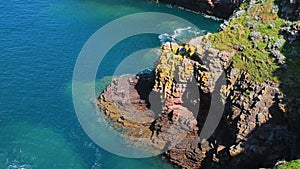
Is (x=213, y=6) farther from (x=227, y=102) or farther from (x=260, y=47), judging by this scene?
(x=227, y=102)

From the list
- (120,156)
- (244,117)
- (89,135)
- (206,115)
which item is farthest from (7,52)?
(244,117)

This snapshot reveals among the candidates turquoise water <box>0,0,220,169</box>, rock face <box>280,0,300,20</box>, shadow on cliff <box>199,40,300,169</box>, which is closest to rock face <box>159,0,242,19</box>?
turquoise water <box>0,0,220,169</box>

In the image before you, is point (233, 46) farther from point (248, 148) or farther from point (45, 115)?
point (45, 115)

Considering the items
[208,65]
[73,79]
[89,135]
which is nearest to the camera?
[208,65]

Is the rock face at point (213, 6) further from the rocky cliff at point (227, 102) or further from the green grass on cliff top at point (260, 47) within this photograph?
the green grass on cliff top at point (260, 47)

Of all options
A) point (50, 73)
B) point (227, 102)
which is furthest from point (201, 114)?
point (50, 73)

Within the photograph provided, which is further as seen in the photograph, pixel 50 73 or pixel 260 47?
pixel 50 73

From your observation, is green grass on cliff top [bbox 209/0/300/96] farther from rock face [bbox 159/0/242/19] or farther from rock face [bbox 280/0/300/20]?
rock face [bbox 159/0/242/19]
